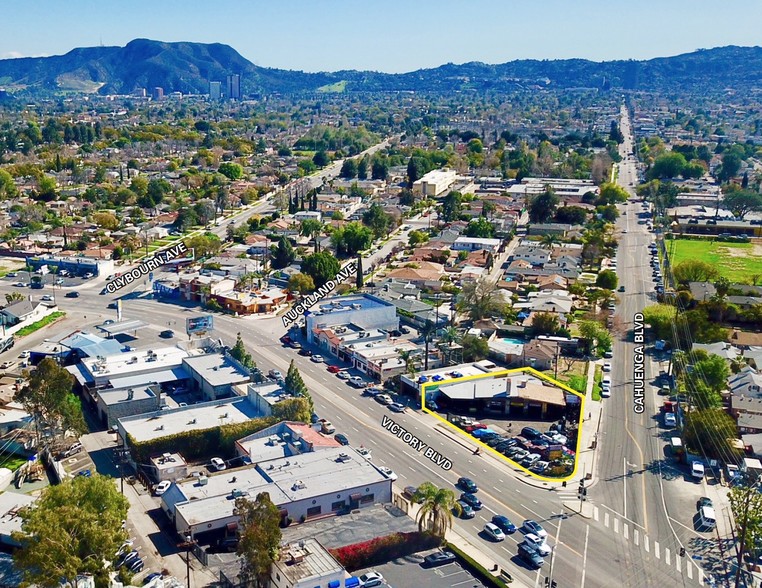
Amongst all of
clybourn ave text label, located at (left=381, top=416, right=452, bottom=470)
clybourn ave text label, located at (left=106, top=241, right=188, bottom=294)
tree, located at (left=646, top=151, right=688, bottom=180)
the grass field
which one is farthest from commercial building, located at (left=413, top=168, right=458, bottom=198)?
clybourn ave text label, located at (left=381, top=416, right=452, bottom=470)

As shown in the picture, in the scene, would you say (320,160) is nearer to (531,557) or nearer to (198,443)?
(198,443)

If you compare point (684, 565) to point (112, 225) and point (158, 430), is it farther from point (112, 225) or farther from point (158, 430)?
point (112, 225)

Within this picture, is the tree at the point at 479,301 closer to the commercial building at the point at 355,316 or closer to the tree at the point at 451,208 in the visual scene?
the commercial building at the point at 355,316

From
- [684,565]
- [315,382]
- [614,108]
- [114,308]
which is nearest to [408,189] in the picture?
[114,308]

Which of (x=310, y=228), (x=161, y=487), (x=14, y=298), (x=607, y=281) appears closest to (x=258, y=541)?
(x=161, y=487)

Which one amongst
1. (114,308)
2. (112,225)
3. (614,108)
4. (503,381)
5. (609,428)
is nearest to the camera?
(609,428)

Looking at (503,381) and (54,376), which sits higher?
(54,376)
